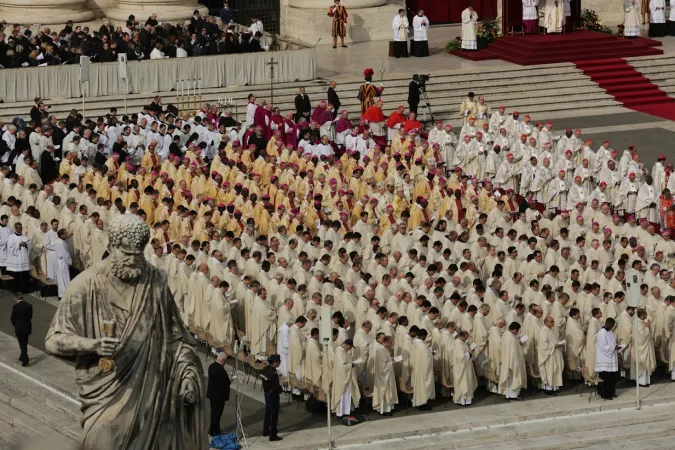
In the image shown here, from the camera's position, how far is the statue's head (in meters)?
7.86

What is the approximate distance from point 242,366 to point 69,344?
1459 centimetres

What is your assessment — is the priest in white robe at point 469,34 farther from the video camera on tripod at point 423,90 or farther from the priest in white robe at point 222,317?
the priest in white robe at point 222,317

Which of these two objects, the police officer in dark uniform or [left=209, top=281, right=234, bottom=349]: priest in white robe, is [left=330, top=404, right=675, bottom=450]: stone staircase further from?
[left=209, top=281, right=234, bottom=349]: priest in white robe

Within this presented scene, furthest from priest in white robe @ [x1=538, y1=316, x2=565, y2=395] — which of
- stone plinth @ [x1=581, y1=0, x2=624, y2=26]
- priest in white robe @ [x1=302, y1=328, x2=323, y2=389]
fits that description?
stone plinth @ [x1=581, y1=0, x2=624, y2=26]

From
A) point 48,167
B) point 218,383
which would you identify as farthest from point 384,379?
point 48,167

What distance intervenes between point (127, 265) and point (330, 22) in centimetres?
3669

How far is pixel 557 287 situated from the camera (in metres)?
22.8

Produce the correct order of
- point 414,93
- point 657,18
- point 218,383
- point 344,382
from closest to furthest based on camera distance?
point 218,383 < point 344,382 < point 414,93 < point 657,18

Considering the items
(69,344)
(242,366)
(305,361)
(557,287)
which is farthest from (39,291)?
(69,344)

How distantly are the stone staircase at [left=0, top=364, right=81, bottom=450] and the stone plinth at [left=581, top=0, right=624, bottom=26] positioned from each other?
30.3m

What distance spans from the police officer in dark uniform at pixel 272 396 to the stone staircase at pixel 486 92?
17972 mm

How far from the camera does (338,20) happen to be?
43.3 metres

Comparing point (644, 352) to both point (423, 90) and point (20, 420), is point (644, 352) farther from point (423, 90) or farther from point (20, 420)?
point (423, 90)

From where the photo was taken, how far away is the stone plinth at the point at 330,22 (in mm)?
44031
